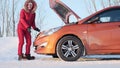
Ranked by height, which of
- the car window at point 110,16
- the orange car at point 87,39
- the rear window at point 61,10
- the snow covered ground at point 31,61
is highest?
the rear window at point 61,10

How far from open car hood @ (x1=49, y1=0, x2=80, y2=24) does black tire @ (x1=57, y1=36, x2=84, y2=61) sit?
474 cm

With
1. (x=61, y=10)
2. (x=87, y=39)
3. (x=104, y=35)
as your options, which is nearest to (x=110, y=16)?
(x=104, y=35)

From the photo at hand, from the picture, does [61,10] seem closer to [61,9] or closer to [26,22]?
[61,9]

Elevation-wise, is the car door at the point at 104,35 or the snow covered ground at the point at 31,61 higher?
the car door at the point at 104,35

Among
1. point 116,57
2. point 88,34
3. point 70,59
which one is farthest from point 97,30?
point 116,57

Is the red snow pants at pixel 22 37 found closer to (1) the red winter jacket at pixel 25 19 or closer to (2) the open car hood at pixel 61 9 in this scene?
(1) the red winter jacket at pixel 25 19

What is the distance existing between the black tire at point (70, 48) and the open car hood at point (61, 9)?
4737mm

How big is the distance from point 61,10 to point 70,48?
5.70 metres

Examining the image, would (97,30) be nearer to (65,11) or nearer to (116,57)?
(116,57)

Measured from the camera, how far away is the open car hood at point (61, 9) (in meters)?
14.9

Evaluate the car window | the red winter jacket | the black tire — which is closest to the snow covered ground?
the black tire

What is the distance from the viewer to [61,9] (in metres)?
15.5

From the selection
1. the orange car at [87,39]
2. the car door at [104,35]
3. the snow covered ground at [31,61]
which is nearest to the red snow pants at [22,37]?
the snow covered ground at [31,61]

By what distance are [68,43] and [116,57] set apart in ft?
7.42
